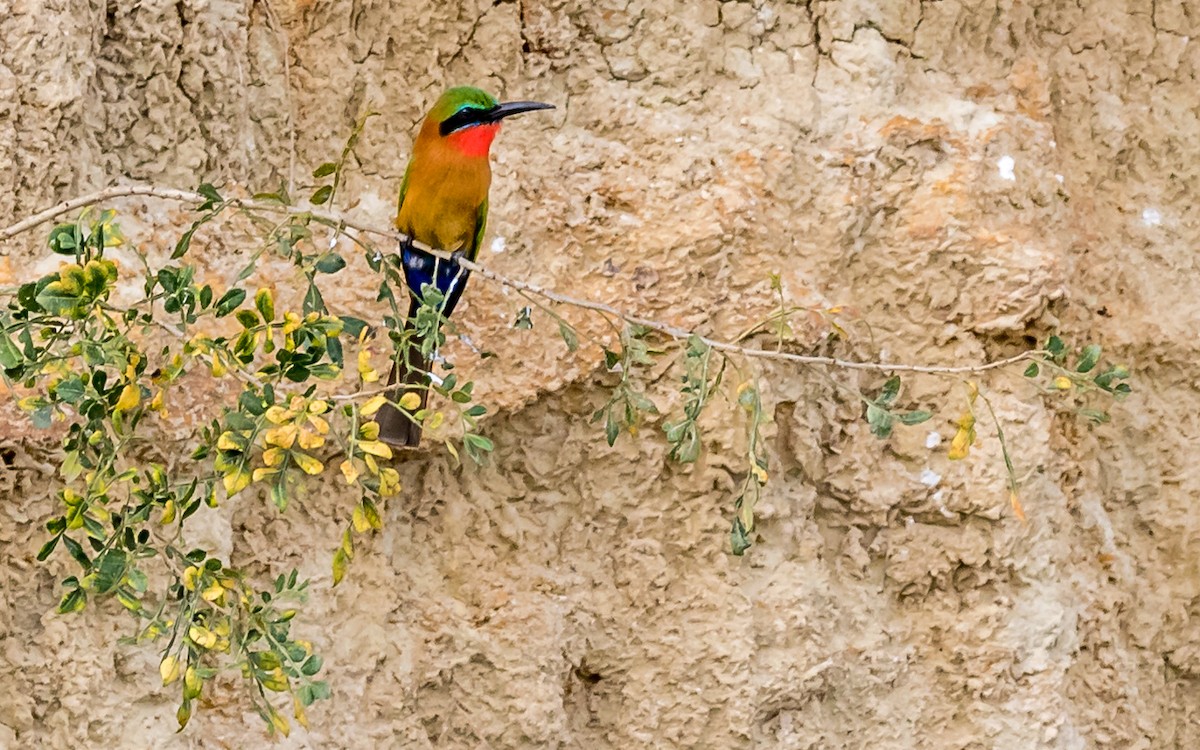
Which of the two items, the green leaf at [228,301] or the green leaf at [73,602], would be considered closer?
the green leaf at [228,301]

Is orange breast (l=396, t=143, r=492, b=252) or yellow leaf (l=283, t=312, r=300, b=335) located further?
orange breast (l=396, t=143, r=492, b=252)

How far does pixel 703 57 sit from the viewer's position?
7.54 ft

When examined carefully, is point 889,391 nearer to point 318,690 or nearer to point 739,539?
point 739,539

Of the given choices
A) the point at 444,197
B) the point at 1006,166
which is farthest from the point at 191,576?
the point at 1006,166

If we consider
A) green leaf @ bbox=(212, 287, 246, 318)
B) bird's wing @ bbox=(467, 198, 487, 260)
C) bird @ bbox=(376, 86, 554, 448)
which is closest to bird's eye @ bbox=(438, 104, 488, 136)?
bird @ bbox=(376, 86, 554, 448)

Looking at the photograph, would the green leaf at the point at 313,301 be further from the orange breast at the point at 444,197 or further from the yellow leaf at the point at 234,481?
the orange breast at the point at 444,197

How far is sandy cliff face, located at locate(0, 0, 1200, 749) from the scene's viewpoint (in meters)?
2.16

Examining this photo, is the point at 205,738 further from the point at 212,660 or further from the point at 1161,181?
the point at 1161,181

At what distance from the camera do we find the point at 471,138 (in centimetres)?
208

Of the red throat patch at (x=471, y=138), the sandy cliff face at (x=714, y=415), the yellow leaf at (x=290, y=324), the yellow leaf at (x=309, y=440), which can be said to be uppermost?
the yellow leaf at (x=290, y=324)

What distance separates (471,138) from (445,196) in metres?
0.10

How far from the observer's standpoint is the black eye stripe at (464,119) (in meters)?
2.07

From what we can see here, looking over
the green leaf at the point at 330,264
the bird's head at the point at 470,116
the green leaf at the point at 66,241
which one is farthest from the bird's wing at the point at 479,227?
the green leaf at the point at 66,241

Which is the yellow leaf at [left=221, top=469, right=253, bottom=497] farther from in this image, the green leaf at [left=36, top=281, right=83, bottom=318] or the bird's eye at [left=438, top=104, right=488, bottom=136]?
the bird's eye at [left=438, top=104, right=488, bottom=136]
